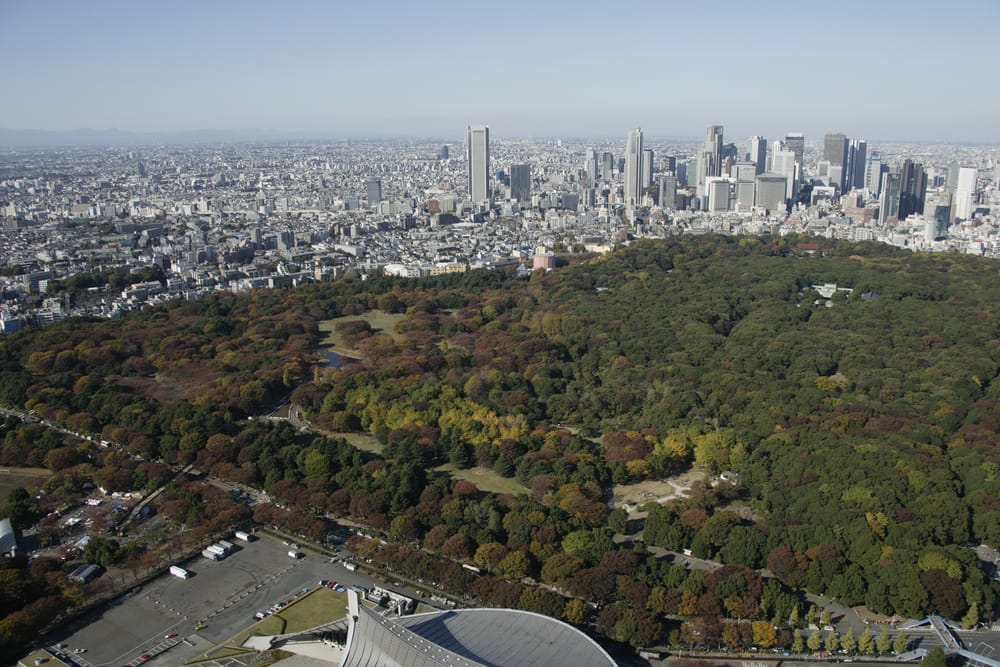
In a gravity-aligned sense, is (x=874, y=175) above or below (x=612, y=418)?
above

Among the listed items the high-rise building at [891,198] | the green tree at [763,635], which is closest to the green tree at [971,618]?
the green tree at [763,635]

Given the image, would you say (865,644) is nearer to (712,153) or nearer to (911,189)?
(911,189)

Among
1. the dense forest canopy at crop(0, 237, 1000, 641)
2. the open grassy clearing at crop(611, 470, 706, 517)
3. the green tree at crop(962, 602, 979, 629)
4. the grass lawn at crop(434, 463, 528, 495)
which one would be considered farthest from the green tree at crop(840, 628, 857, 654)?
the grass lawn at crop(434, 463, 528, 495)

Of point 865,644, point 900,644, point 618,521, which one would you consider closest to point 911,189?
point 618,521

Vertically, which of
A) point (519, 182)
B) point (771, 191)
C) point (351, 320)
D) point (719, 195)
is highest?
point (519, 182)

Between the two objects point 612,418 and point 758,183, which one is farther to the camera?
point 758,183

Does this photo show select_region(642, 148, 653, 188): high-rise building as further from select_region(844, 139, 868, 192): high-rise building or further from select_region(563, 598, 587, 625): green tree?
select_region(563, 598, 587, 625): green tree

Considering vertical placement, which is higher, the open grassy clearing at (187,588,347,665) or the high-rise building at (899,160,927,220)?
the high-rise building at (899,160,927,220)
